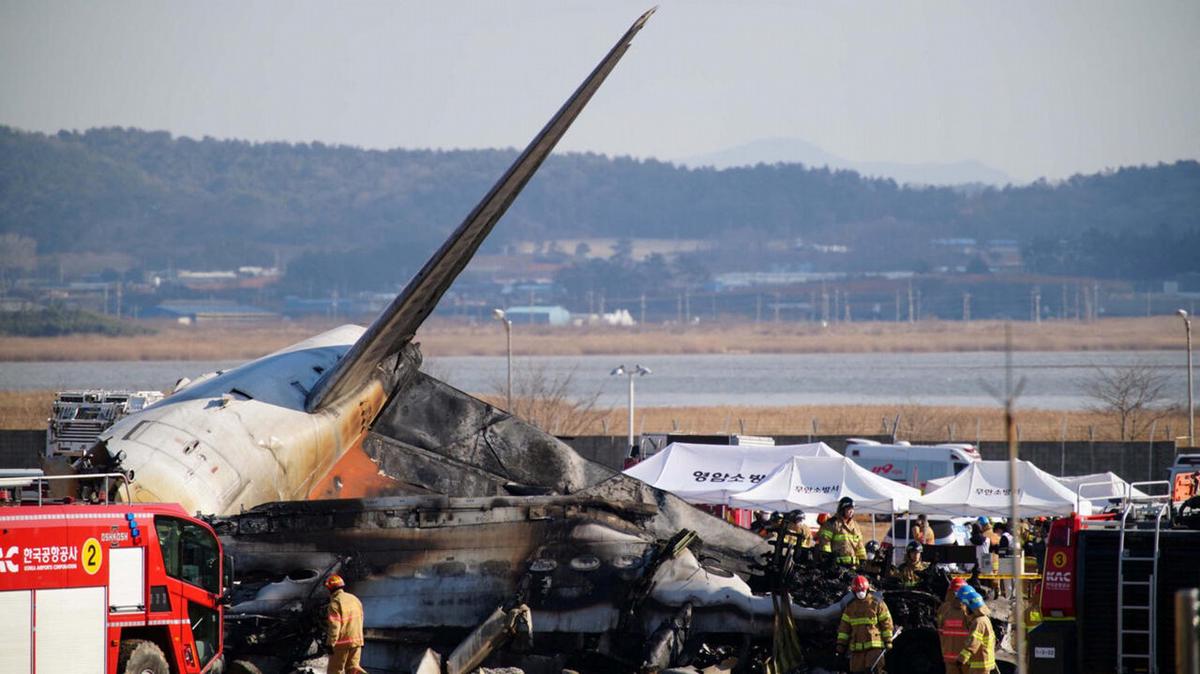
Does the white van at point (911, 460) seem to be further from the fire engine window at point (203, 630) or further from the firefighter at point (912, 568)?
the fire engine window at point (203, 630)

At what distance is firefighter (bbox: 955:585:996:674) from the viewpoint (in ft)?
65.4

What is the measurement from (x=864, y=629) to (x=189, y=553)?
355 inches

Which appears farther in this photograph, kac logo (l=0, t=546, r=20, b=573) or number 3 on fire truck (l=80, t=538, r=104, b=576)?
number 3 on fire truck (l=80, t=538, r=104, b=576)

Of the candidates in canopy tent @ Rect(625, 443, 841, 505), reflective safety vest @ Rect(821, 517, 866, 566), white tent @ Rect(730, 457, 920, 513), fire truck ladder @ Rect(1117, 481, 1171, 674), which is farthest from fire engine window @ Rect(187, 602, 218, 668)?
canopy tent @ Rect(625, 443, 841, 505)

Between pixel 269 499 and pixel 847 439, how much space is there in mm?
36031

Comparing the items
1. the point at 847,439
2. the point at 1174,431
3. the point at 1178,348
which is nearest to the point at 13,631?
the point at 847,439

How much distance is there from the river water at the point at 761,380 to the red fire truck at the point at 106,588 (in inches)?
2929

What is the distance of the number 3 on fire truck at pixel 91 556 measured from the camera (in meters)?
18.1

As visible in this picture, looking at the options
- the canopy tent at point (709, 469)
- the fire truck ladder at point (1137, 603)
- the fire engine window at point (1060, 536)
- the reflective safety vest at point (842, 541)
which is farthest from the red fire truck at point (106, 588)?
the canopy tent at point (709, 469)

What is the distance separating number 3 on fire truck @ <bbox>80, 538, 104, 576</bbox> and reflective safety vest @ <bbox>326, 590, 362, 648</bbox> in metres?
3.22

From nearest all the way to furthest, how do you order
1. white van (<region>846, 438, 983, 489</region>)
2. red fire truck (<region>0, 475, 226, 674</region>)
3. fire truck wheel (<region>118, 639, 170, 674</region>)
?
red fire truck (<region>0, 475, 226, 674</region>)
fire truck wheel (<region>118, 639, 170, 674</region>)
white van (<region>846, 438, 983, 489</region>)

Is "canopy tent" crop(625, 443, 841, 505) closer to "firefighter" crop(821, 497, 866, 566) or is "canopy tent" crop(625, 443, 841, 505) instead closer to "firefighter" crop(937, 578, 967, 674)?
"firefighter" crop(821, 497, 866, 566)

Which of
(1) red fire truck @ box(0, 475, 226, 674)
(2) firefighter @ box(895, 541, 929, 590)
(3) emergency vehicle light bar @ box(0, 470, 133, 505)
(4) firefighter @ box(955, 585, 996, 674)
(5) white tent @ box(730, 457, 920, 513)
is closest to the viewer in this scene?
(1) red fire truck @ box(0, 475, 226, 674)

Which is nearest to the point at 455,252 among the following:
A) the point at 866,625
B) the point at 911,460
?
the point at 866,625
